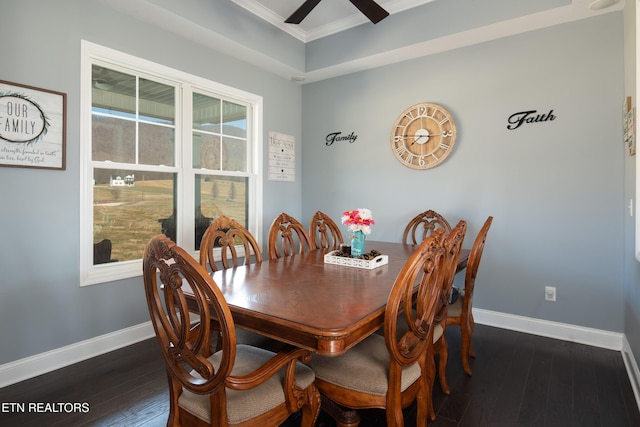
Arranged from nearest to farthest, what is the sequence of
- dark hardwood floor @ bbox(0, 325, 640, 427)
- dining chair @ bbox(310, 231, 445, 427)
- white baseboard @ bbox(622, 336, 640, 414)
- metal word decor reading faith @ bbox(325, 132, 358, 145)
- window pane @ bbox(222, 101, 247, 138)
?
dining chair @ bbox(310, 231, 445, 427) → dark hardwood floor @ bbox(0, 325, 640, 427) → white baseboard @ bbox(622, 336, 640, 414) → window pane @ bbox(222, 101, 247, 138) → metal word decor reading faith @ bbox(325, 132, 358, 145)

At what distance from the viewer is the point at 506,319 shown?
3.28 meters

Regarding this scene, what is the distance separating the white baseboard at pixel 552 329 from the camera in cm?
286

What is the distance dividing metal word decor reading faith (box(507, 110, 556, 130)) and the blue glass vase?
1.92m

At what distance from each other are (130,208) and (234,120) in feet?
4.76

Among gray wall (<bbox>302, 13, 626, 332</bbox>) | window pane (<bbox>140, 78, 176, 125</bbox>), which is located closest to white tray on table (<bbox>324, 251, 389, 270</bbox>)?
gray wall (<bbox>302, 13, 626, 332</bbox>)

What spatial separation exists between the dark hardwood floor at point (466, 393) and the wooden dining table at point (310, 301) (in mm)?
752

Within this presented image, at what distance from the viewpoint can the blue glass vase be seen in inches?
92.5

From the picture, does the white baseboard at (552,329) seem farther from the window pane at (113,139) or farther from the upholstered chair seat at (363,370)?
the window pane at (113,139)

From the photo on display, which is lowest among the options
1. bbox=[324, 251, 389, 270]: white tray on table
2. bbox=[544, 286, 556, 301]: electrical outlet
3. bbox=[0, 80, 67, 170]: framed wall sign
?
bbox=[544, 286, 556, 301]: electrical outlet

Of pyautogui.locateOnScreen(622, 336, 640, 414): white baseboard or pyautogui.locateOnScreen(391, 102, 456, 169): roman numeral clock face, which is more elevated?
pyautogui.locateOnScreen(391, 102, 456, 169): roman numeral clock face

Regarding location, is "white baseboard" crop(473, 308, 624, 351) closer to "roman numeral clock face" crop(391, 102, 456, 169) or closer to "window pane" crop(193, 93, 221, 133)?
"roman numeral clock face" crop(391, 102, 456, 169)

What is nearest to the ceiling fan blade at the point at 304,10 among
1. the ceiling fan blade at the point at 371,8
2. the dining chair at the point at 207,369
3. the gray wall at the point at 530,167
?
the ceiling fan blade at the point at 371,8

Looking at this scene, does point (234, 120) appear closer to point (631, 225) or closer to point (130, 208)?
point (130, 208)

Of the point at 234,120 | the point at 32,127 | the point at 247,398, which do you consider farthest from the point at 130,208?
the point at 247,398
